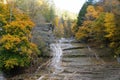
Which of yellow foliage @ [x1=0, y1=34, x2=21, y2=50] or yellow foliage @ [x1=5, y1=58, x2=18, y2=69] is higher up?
yellow foliage @ [x1=0, y1=34, x2=21, y2=50]

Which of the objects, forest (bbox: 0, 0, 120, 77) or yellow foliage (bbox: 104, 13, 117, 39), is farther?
yellow foliage (bbox: 104, 13, 117, 39)

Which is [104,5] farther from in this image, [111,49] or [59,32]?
[59,32]

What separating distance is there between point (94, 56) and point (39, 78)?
15.9m

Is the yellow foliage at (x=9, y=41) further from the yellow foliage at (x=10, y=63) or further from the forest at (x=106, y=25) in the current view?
the forest at (x=106, y=25)

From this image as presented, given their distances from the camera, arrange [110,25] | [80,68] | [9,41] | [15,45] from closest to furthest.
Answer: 1. [9,41]
2. [15,45]
3. [80,68]
4. [110,25]

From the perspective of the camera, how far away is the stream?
3128cm

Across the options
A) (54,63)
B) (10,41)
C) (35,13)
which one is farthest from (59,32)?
(10,41)

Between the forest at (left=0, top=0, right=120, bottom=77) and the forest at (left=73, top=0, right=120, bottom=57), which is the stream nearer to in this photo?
the forest at (left=0, top=0, right=120, bottom=77)

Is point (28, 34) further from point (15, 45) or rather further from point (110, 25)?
point (110, 25)

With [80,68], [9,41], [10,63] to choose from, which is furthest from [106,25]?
[10,63]

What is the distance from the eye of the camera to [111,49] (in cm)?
4525

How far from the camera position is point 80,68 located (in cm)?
3669

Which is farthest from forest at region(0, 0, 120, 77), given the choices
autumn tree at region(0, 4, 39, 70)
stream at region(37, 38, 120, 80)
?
stream at region(37, 38, 120, 80)

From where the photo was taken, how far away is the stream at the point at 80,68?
103 feet
